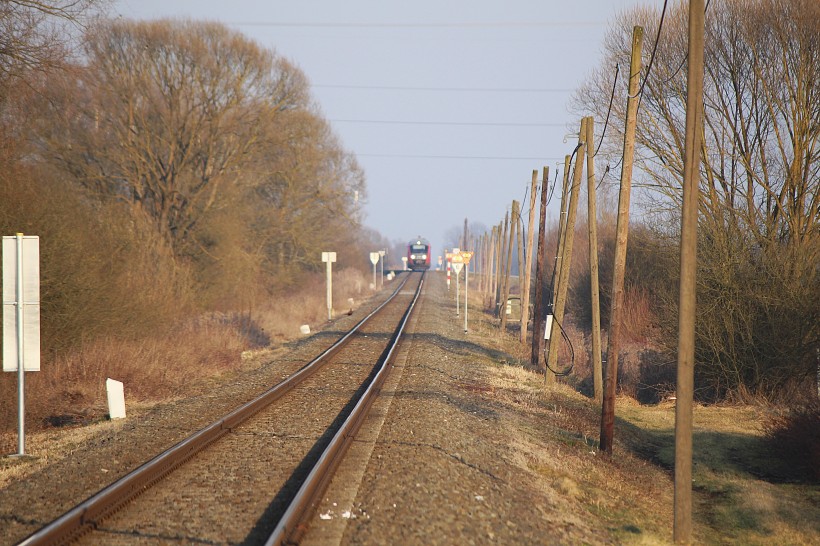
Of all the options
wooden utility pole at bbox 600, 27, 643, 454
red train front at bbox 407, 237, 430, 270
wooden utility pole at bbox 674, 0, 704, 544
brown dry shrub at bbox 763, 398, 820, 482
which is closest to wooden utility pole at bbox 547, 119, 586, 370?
wooden utility pole at bbox 600, 27, 643, 454

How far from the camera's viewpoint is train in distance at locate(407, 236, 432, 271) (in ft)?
346

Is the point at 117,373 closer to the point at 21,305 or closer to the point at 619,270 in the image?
the point at 21,305

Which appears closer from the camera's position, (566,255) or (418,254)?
(566,255)

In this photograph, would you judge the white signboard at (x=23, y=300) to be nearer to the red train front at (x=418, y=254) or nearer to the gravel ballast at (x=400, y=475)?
the gravel ballast at (x=400, y=475)

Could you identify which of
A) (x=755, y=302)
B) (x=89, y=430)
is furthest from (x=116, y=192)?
(x=755, y=302)

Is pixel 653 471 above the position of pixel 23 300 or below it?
below

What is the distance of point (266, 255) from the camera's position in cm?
4088

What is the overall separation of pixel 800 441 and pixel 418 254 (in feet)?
305

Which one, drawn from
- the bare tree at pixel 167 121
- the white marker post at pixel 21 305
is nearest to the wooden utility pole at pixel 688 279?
the white marker post at pixel 21 305

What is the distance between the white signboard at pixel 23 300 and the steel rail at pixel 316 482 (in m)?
4.18

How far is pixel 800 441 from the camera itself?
12.6 metres

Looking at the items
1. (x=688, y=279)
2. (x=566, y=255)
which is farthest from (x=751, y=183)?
(x=688, y=279)

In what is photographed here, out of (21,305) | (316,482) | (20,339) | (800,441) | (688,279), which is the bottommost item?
(800,441)

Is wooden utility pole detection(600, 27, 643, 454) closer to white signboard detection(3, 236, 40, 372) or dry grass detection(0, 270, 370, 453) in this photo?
dry grass detection(0, 270, 370, 453)
